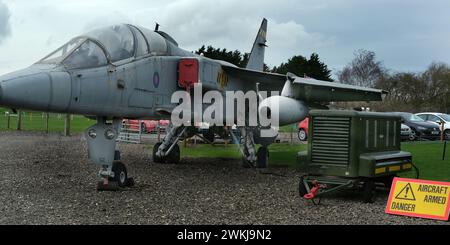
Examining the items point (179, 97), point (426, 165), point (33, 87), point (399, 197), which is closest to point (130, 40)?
point (179, 97)

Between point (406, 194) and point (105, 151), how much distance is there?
4.99 meters

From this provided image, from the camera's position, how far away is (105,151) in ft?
28.2

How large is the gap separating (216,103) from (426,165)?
237 inches

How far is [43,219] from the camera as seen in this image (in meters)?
6.45

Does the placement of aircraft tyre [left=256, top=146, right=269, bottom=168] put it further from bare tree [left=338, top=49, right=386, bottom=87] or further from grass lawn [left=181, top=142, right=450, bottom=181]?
bare tree [left=338, top=49, right=386, bottom=87]

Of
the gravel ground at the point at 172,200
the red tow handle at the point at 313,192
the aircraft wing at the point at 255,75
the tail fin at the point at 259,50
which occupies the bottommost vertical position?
the gravel ground at the point at 172,200

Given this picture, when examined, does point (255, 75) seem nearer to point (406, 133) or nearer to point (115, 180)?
point (115, 180)

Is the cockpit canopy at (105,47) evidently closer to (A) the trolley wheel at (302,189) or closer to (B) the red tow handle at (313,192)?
(A) the trolley wheel at (302,189)

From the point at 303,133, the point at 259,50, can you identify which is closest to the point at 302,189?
the point at 259,50

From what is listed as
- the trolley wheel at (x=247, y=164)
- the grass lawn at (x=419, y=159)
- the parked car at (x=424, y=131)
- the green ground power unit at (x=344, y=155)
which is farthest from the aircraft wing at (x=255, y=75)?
the parked car at (x=424, y=131)

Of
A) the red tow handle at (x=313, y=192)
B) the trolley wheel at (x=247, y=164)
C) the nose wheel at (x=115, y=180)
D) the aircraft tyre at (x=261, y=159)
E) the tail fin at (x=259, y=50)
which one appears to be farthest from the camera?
the tail fin at (x=259, y=50)

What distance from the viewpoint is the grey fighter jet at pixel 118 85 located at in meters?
7.22
